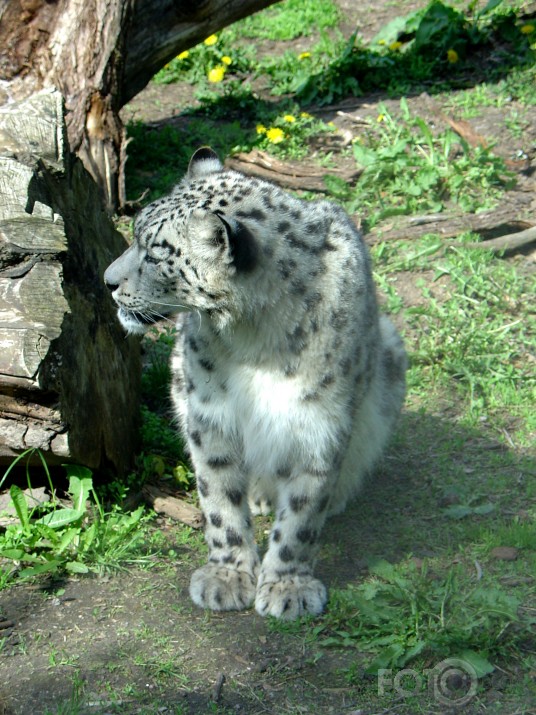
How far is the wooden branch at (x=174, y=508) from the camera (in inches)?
237

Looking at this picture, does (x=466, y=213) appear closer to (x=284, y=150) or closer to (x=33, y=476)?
(x=284, y=150)

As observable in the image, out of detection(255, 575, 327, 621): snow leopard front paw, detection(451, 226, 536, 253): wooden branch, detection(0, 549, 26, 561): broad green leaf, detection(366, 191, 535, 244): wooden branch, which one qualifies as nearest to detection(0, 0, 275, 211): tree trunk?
detection(366, 191, 535, 244): wooden branch

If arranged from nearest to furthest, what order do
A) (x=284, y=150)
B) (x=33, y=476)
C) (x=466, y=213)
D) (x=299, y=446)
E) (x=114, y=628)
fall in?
(x=114, y=628) < (x=299, y=446) < (x=33, y=476) < (x=466, y=213) < (x=284, y=150)

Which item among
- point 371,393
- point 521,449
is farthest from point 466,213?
point 371,393

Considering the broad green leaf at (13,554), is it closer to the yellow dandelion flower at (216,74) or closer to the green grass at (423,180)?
the green grass at (423,180)

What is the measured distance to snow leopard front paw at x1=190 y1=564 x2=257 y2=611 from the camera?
514 cm

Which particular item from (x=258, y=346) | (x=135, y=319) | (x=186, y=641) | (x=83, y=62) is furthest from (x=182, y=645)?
(x=83, y=62)

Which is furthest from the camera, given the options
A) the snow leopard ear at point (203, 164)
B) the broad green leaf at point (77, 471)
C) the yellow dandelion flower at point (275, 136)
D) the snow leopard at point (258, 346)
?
the yellow dandelion flower at point (275, 136)

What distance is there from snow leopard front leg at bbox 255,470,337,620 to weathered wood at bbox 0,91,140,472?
1175 millimetres

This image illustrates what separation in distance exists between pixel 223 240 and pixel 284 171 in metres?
5.27

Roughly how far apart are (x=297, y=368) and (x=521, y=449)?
240 centimetres

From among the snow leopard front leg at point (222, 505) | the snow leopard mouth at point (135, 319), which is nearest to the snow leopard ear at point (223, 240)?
the snow leopard mouth at point (135, 319)

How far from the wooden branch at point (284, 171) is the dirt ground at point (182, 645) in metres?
4.13

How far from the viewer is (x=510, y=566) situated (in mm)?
5289
